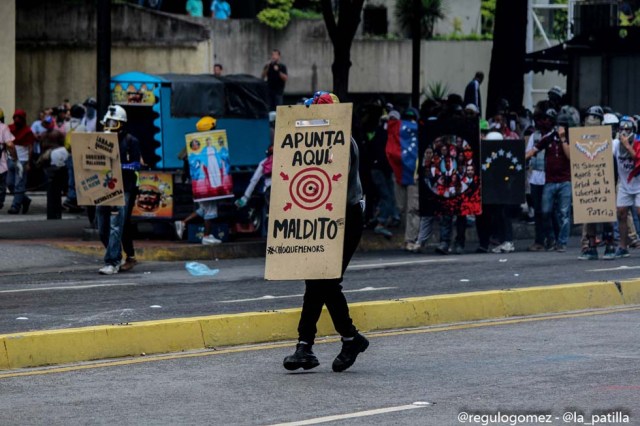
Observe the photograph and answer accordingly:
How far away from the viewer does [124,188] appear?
16672mm

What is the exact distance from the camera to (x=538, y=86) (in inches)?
1658

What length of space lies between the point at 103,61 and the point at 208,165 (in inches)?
75.6

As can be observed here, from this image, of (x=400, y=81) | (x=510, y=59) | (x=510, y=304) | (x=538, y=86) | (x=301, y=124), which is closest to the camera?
(x=301, y=124)

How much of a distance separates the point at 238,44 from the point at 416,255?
16657mm

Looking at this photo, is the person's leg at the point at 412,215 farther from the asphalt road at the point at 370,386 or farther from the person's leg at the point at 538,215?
the asphalt road at the point at 370,386

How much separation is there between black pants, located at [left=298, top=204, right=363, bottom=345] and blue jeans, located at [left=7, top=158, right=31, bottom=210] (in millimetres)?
14719

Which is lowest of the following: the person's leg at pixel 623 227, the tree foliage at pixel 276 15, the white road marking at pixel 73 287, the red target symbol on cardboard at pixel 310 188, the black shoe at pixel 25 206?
the white road marking at pixel 73 287

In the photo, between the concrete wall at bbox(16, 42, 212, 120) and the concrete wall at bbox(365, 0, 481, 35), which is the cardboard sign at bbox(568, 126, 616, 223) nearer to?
the concrete wall at bbox(16, 42, 212, 120)

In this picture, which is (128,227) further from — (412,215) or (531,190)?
(531,190)

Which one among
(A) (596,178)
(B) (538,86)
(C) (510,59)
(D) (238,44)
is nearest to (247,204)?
(A) (596,178)

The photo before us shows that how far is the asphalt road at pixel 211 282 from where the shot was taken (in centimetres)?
1351

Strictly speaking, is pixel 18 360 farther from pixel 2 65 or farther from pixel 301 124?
pixel 2 65

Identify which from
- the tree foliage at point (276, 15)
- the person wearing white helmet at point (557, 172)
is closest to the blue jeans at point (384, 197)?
the person wearing white helmet at point (557, 172)

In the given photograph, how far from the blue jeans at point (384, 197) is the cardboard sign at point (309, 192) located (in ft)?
38.5
